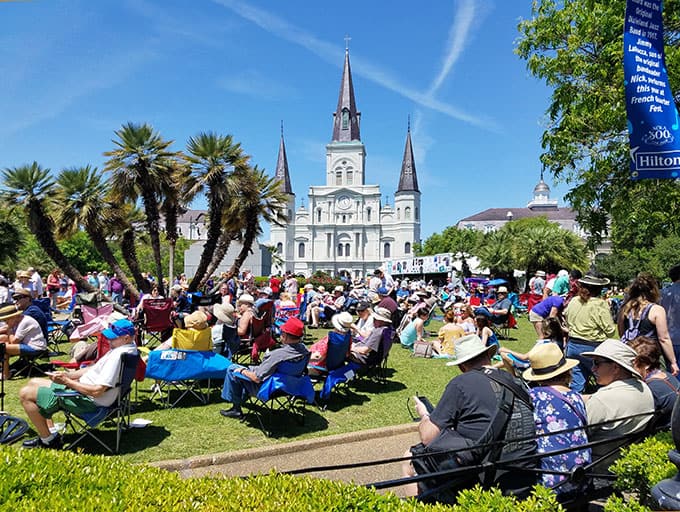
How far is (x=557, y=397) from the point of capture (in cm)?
333

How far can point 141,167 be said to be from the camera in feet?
56.5

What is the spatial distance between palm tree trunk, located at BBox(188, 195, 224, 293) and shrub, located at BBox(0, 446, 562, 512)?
A: 16399 mm

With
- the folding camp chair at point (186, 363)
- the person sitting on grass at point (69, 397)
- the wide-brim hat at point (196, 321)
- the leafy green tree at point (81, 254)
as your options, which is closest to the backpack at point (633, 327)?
the folding camp chair at point (186, 363)

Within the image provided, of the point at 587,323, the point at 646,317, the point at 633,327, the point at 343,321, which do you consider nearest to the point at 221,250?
the point at 343,321

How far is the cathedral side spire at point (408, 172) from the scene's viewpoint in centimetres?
10088

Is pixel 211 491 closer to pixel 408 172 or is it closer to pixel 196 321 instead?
pixel 196 321

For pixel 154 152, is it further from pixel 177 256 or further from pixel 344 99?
pixel 344 99

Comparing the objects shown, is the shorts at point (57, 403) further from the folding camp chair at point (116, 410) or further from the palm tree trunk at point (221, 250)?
the palm tree trunk at point (221, 250)

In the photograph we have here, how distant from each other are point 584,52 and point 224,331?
870 centimetres

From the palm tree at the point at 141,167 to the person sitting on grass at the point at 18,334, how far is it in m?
9.62

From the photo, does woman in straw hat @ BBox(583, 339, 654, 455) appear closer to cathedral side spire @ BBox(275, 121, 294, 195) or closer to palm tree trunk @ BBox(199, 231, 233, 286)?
palm tree trunk @ BBox(199, 231, 233, 286)

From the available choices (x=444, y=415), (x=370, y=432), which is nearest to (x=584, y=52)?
(x=370, y=432)

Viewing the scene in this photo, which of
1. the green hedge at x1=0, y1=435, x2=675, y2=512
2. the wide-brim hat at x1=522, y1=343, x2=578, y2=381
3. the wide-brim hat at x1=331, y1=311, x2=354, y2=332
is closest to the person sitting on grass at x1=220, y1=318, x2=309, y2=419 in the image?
the wide-brim hat at x1=331, y1=311, x2=354, y2=332

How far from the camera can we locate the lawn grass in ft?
16.4
